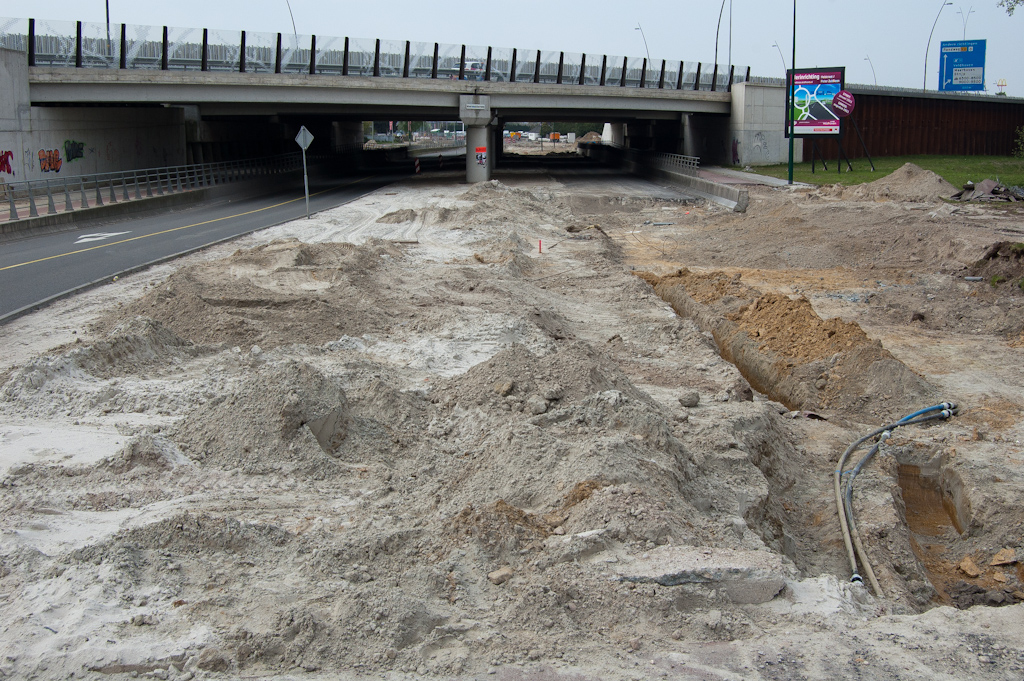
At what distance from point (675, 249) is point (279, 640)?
21126mm

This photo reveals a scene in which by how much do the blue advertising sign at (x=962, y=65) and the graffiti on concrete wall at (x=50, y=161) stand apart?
74579mm

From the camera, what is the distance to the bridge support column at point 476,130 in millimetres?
41844

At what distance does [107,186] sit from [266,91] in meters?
8.20

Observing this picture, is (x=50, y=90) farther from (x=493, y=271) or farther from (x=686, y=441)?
(x=686, y=441)

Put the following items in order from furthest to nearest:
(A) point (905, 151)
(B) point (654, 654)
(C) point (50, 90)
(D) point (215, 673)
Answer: (A) point (905, 151) → (C) point (50, 90) → (B) point (654, 654) → (D) point (215, 673)

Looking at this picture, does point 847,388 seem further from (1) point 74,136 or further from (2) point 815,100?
(1) point 74,136

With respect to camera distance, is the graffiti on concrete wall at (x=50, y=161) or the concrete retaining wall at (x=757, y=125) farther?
the concrete retaining wall at (x=757, y=125)

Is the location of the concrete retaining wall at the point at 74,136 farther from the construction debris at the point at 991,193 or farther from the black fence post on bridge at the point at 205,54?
the construction debris at the point at 991,193

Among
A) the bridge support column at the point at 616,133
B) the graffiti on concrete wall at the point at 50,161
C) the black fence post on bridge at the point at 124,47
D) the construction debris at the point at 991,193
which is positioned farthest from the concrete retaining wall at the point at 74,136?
the bridge support column at the point at 616,133

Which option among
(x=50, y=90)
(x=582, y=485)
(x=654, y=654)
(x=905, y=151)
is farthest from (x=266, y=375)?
(x=905, y=151)

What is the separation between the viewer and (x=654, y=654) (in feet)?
16.5

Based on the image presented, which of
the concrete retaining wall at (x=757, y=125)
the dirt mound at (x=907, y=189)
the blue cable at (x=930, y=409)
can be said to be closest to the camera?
the blue cable at (x=930, y=409)

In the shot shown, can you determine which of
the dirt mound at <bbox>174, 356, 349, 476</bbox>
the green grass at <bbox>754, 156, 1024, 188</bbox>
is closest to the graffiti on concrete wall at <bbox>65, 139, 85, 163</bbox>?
the dirt mound at <bbox>174, 356, 349, 476</bbox>

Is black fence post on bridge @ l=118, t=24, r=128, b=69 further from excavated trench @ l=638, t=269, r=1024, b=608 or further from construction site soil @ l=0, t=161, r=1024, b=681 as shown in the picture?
excavated trench @ l=638, t=269, r=1024, b=608
